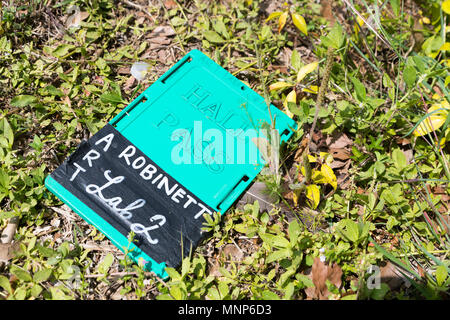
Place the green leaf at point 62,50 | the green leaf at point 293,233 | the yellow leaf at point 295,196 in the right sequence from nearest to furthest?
1. the green leaf at point 293,233
2. the yellow leaf at point 295,196
3. the green leaf at point 62,50

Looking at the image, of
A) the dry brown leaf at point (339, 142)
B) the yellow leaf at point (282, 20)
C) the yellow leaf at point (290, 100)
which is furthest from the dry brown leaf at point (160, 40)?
the dry brown leaf at point (339, 142)

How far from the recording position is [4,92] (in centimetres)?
221

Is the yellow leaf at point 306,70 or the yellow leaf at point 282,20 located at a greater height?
the yellow leaf at point 282,20

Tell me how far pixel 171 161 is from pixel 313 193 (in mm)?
741

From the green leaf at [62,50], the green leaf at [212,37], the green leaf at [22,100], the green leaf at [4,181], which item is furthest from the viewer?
the green leaf at [212,37]

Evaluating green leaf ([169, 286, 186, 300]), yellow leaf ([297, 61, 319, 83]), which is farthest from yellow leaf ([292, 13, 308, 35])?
green leaf ([169, 286, 186, 300])

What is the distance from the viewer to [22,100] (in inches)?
84.2

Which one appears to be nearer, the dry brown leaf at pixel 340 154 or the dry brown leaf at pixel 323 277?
the dry brown leaf at pixel 323 277

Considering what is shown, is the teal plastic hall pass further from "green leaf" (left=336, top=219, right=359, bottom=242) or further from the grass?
"green leaf" (left=336, top=219, right=359, bottom=242)

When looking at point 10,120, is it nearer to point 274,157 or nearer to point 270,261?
point 274,157

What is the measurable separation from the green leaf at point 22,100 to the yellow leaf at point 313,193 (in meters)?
1.56

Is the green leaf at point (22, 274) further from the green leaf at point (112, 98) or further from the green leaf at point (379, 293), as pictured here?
the green leaf at point (379, 293)

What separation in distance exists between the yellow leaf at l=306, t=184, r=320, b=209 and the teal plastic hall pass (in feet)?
0.91

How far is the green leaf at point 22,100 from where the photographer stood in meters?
2.12
